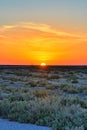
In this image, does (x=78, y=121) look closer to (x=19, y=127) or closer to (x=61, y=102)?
(x=19, y=127)

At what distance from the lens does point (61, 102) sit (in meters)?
14.2

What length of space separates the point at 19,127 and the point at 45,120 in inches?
36.4

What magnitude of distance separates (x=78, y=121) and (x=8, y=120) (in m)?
2.35

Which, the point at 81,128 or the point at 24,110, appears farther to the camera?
the point at 24,110

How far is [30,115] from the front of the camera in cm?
1181

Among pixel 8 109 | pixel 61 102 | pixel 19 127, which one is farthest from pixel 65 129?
pixel 61 102

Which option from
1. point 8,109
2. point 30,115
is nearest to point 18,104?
point 8,109

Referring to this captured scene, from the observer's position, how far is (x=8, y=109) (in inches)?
507

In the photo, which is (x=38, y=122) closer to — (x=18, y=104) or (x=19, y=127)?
(x=19, y=127)

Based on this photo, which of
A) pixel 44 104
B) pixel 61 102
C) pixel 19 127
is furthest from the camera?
pixel 61 102

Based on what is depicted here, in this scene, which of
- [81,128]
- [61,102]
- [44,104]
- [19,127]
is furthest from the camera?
[61,102]

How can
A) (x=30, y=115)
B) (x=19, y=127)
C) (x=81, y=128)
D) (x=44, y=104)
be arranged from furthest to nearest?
(x=44, y=104) < (x=30, y=115) < (x=19, y=127) < (x=81, y=128)

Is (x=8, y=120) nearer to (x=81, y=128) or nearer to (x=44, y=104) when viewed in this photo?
(x=44, y=104)

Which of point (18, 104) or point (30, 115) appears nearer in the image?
point (30, 115)
